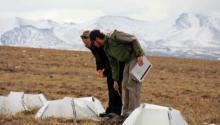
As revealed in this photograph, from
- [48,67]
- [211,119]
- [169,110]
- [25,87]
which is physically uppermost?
[169,110]

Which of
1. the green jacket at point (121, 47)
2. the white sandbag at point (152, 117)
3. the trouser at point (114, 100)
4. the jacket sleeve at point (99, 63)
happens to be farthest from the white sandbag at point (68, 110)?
the white sandbag at point (152, 117)

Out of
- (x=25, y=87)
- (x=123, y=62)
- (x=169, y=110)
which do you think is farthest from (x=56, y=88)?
(x=169, y=110)

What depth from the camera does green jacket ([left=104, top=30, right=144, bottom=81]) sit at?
1083cm

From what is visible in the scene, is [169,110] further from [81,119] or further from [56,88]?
[56,88]

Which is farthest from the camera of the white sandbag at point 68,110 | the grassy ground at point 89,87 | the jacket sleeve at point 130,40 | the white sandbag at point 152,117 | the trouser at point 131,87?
the grassy ground at point 89,87

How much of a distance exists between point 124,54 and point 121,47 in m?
0.14

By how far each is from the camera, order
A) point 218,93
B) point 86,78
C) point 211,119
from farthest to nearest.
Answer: point 86,78
point 218,93
point 211,119

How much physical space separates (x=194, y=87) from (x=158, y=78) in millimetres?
3761

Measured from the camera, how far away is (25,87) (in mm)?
19766

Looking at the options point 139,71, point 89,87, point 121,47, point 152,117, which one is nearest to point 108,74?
point 121,47

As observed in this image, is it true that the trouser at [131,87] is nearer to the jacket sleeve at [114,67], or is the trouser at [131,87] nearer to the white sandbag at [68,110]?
the jacket sleeve at [114,67]

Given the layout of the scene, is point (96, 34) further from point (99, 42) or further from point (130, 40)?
point (130, 40)

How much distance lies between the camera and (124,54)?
1102cm

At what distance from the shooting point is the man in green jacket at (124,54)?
1092 cm
